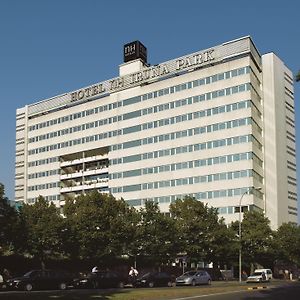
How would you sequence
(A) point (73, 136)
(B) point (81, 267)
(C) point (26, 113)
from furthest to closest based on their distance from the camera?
(C) point (26, 113) < (A) point (73, 136) < (B) point (81, 267)

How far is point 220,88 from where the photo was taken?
10188 cm

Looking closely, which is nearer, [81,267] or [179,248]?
[81,267]

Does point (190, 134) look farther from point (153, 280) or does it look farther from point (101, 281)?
point (101, 281)

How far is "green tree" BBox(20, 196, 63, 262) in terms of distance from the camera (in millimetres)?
57566

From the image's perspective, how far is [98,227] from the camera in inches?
2498

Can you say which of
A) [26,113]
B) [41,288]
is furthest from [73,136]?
[41,288]

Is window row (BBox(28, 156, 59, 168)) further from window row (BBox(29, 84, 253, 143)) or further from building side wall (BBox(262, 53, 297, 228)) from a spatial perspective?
building side wall (BBox(262, 53, 297, 228))

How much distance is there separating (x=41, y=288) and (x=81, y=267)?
1931 cm

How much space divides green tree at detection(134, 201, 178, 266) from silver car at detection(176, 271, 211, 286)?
44.3 feet

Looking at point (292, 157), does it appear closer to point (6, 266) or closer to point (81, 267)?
point (81, 267)

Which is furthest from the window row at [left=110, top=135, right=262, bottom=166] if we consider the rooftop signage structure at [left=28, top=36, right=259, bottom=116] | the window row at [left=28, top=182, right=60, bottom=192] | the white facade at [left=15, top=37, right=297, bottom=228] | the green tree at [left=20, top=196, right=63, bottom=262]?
the green tree at [left=20, top=196, right=63, bottom=262]

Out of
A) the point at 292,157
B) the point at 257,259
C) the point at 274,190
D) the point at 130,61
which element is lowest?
the point at 257,259

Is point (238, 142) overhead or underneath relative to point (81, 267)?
overhead

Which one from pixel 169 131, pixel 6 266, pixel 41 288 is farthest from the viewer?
pixel 169 131
